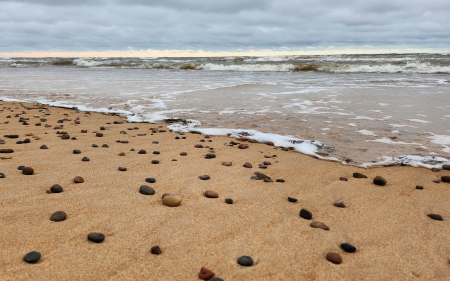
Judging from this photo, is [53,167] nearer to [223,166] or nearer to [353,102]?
[223,166]

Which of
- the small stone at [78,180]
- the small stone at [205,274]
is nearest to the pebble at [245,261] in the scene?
the small stone at [205,274]

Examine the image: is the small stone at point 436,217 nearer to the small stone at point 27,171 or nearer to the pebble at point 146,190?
the pebble at point 146,190

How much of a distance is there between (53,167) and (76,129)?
2.41m

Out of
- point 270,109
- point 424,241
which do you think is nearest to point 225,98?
point 270,109

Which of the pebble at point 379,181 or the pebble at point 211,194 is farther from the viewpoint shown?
the pebble at point 379,181

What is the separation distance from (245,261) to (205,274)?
23 centimetres

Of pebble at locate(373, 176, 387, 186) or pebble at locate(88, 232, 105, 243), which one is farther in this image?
pebble at locate(373, 176, 387, 186)

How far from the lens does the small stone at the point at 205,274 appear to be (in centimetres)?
159

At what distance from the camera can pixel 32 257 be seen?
165cm

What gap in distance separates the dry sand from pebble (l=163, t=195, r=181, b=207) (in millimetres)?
46

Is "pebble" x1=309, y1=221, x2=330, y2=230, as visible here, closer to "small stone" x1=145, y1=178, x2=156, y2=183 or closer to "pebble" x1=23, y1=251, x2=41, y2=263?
"small stone" x1=145, y1=178, x2=156, y2=183

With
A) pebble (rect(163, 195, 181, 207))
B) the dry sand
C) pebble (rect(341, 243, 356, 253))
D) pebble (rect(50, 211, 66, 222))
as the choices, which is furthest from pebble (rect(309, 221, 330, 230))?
pebble (rect(50, 211, 66, 222))

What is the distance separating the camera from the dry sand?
1.69 metres

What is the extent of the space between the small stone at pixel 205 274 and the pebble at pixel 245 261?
169 mm
